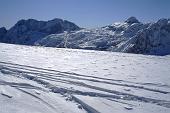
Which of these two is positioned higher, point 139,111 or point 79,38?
point 79,38

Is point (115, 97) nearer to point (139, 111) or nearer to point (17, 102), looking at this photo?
point (139, 111)

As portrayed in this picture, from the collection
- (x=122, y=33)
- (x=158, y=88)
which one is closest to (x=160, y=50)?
(x=122, y=33)

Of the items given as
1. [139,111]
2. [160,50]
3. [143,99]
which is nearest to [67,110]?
[139,111]

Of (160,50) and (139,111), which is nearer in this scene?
(139,111)

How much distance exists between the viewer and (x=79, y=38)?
7096 inches

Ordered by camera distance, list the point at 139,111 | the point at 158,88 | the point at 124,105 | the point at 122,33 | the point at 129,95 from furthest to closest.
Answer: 1. the point at 122,33
2. the point at 158,88
3. the point at 129,95
4. the point at 124,105
5. the point at 139,111

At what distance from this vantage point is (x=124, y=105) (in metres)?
7.02

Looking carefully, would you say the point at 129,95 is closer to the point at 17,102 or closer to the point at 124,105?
the point at 124,105

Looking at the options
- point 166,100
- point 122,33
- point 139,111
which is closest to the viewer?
point 139,111

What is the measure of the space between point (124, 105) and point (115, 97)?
3.02 ft

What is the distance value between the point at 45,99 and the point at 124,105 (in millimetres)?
1969

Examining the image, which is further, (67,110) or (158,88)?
(158,88)

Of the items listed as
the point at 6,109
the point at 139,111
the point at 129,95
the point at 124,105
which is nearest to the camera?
the point at 6,109

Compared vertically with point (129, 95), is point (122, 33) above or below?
above
